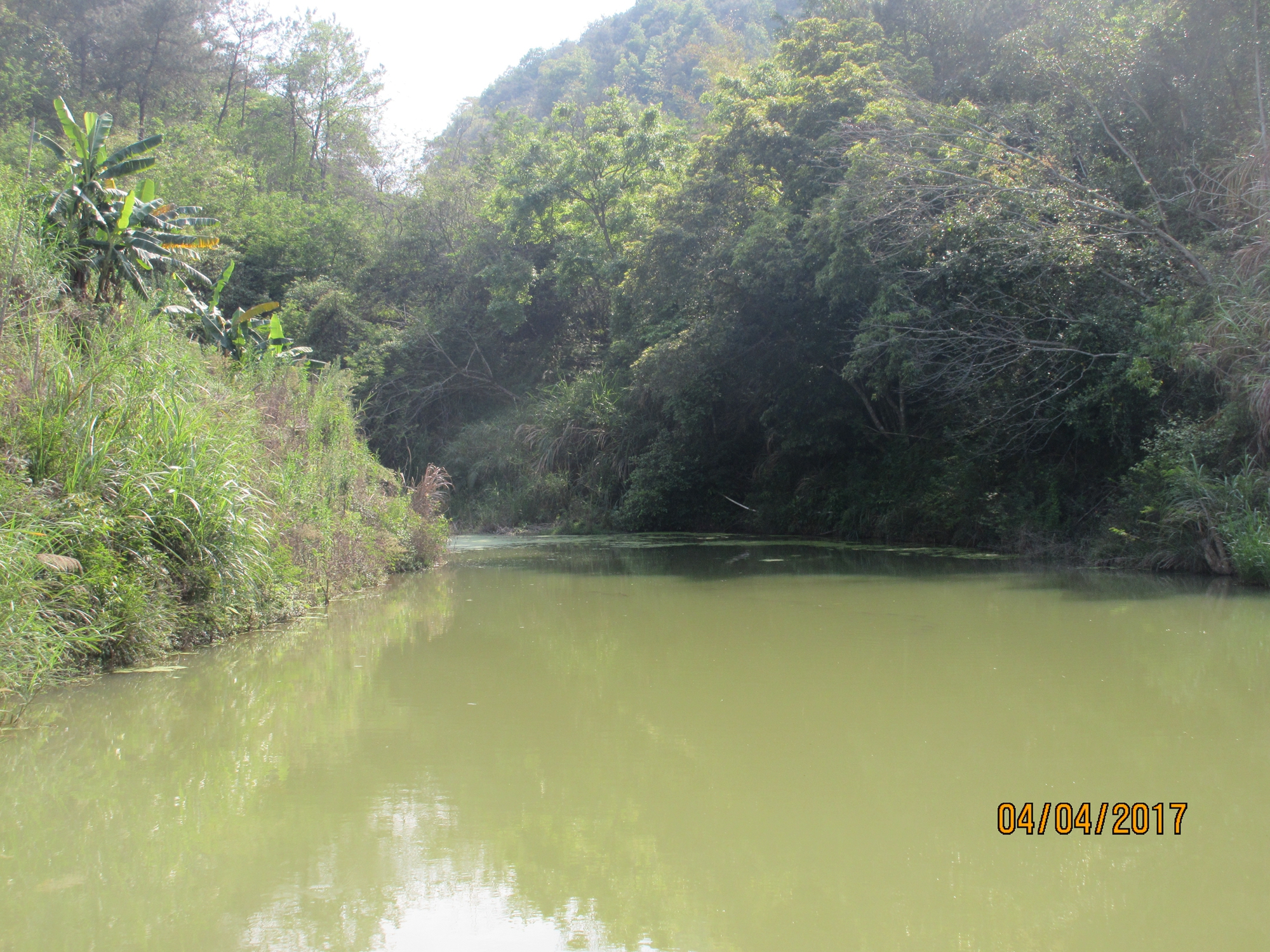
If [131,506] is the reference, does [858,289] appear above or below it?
above

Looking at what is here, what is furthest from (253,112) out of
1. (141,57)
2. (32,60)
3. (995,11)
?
(995,11)

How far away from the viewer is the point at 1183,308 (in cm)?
1063

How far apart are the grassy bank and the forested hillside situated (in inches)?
326

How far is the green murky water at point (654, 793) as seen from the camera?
108 inches

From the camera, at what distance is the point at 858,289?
13.5 meters

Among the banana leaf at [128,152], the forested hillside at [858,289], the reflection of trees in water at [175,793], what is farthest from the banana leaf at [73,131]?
the forested hillside at [858,289]

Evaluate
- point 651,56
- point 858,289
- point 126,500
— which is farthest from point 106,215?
point 651,56

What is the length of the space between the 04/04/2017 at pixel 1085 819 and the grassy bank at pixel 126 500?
177 inches

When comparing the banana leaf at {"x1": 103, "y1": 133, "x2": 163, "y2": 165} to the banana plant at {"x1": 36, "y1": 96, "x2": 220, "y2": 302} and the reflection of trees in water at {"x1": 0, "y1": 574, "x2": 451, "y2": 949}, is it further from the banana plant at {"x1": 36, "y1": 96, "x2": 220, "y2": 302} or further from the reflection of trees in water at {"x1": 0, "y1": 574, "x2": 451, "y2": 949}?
Result: the reflection of trees in water at {"x1": 0, "y1": 574, "x2": 451, "y2": 949}

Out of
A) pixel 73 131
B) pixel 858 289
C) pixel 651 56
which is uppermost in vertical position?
pixel 651 56

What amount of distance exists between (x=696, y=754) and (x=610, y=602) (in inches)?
190

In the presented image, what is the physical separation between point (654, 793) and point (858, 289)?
36.0 ft

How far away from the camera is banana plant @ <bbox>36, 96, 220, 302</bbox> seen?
852 cm

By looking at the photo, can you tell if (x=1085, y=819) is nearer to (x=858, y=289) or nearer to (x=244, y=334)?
(x=858, y=289)
